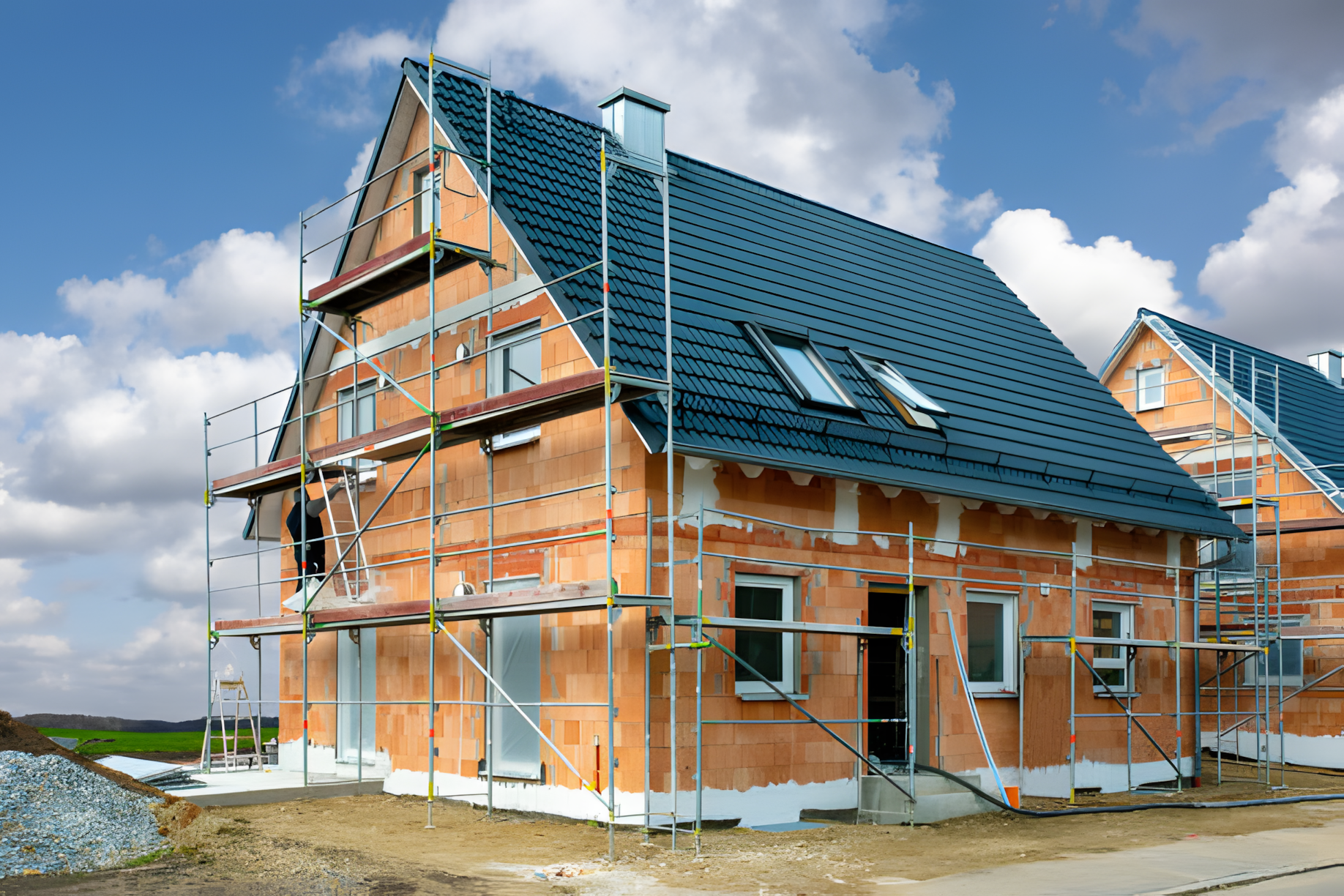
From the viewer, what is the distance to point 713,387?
11.7 m

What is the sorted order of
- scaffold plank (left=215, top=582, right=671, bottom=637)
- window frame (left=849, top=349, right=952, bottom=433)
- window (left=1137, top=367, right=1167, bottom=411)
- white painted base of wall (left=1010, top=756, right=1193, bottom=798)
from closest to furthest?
1. scaffold plank (left=215, top=582, right=671, bottom=637)
2. window frame (left=849, top=349, right=952, bottom=433)
3. white painted base of wall (left=1010, top=756, right=1193, bottom=798)
4. window (left=1137, top=367, right=1167, bottom=411)

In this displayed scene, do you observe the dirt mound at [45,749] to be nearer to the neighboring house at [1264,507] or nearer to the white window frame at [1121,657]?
the white window frame at [1121,657]

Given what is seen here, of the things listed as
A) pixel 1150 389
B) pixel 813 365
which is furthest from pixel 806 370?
pixel 1150 389

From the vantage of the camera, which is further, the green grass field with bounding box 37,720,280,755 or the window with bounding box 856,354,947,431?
the green grass field with bounding box 37,720,280,755

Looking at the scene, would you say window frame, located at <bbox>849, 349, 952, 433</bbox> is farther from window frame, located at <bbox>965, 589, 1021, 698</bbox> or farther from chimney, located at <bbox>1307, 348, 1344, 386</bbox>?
chimney, located at <bbox>1307, 348, 1344, 386</bbox>

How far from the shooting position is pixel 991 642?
46.4ft

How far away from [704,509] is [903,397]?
3852 millimetres

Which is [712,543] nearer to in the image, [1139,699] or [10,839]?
[10,839]

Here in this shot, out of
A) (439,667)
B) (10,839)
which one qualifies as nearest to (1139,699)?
(439,667)

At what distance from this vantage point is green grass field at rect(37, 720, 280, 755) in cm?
2311

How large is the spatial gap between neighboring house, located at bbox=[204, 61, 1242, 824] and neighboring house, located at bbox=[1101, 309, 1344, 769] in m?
3.96

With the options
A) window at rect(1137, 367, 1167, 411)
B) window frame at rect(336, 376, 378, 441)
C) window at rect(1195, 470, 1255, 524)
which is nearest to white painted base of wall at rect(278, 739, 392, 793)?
window frame at rect(336, 376, 378, 441)

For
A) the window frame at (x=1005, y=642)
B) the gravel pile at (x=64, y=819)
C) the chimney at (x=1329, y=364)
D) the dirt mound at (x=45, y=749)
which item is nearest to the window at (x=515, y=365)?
the dirt mound at (x=45, y=749)

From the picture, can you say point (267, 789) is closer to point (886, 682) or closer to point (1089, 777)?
point (886, 682)
